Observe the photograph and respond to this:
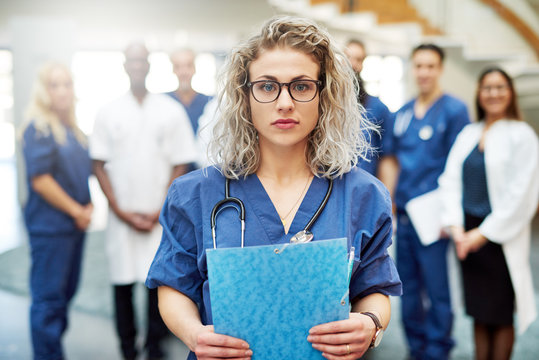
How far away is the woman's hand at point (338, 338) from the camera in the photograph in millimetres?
856

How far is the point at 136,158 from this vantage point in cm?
228

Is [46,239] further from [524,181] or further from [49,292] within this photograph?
[524,181]

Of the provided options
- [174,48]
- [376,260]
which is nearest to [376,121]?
[376,260]

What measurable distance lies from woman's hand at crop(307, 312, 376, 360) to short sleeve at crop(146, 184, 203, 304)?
10.5 inches

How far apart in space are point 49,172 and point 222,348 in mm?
1619

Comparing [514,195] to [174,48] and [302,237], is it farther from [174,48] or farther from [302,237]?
[174,48]

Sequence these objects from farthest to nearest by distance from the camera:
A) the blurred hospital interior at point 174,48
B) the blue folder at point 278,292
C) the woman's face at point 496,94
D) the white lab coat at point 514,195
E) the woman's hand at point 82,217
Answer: the blurred hospital interior at point 174,48
the woman's hand at point 82,217
the woman's face at point 496,94
the white lab coat at point 514,195
the blue folder at point 278,292

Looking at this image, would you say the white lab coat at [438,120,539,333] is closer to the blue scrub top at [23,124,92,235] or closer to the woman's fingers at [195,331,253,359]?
the woman's fingers at [195,331,253,359]

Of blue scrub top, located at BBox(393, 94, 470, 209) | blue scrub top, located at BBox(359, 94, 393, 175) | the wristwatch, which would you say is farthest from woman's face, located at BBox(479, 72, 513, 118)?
the wristwatch

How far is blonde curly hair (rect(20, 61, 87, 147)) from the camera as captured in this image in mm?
2203

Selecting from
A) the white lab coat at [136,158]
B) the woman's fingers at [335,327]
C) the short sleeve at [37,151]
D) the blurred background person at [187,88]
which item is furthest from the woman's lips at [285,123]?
the blurred background person at [187,88]

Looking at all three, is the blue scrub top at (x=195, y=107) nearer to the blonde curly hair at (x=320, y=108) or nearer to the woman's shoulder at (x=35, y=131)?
the woman's shoulder at (x=35, y=131)

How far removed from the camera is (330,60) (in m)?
1.02

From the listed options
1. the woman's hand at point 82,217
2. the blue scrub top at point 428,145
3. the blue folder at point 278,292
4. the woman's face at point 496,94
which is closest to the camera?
the blue folder at point 278,292
